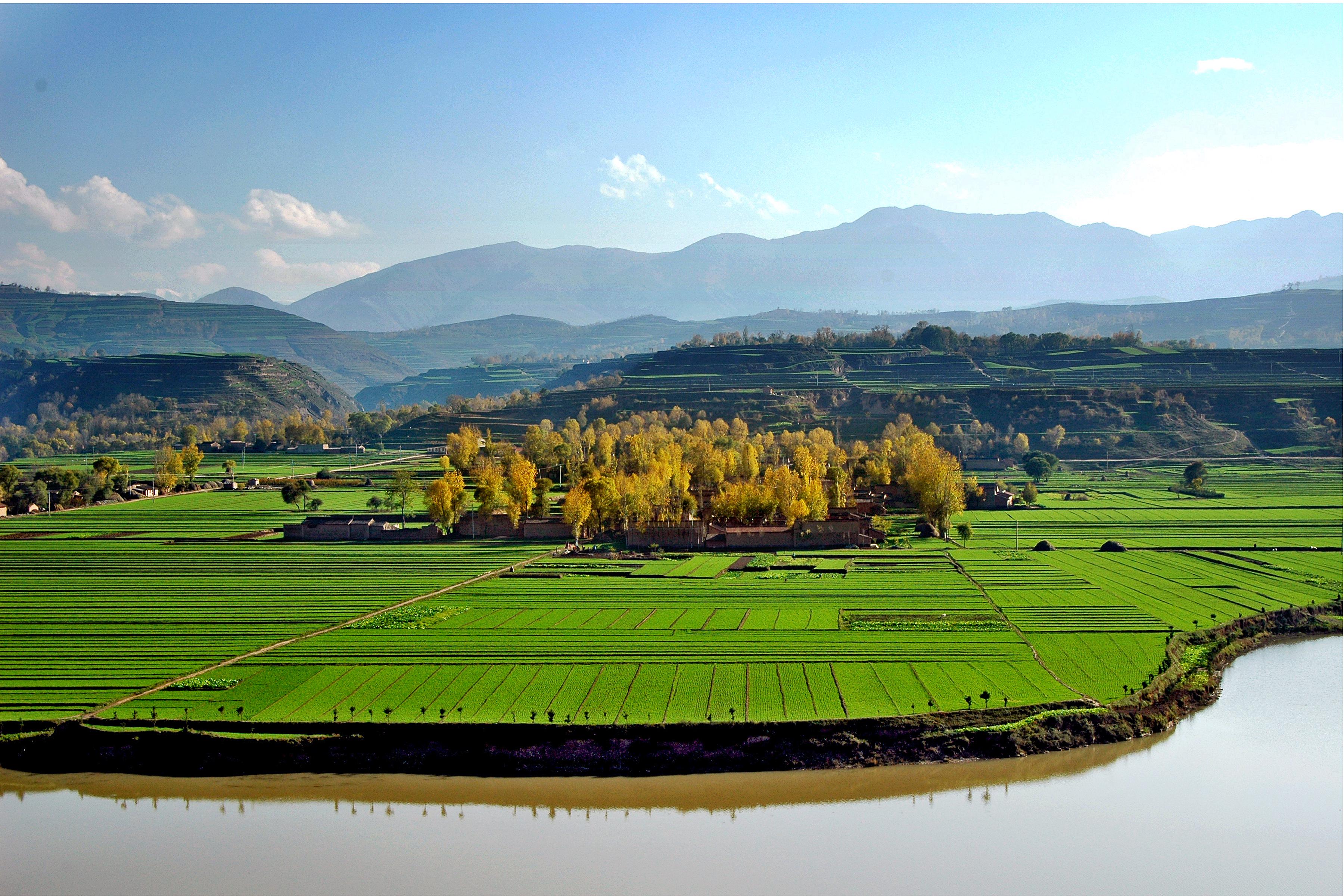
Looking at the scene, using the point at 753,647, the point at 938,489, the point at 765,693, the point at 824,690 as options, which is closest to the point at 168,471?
the point at 938,489

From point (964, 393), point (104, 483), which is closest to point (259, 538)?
point (104, 483)

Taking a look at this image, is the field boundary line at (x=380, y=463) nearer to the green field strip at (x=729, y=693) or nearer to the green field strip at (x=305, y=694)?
the green field strip at (x=305, y=694)

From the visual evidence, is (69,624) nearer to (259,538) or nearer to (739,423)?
(259,538)

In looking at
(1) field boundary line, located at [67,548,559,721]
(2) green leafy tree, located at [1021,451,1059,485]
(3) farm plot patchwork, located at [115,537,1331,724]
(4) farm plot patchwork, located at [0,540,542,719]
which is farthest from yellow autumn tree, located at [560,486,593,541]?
(2) green leafy tree, located at [1021,451,1059,485]

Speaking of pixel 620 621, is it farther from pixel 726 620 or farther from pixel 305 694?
pixel 305 694

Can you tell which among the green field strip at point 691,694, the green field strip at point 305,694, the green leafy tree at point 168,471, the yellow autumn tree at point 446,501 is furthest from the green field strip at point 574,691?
the green leafy tree at point 168,471

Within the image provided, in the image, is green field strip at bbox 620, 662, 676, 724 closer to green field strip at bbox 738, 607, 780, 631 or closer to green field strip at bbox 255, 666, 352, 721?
green field strip at bbox 738, 607, 780, 631
